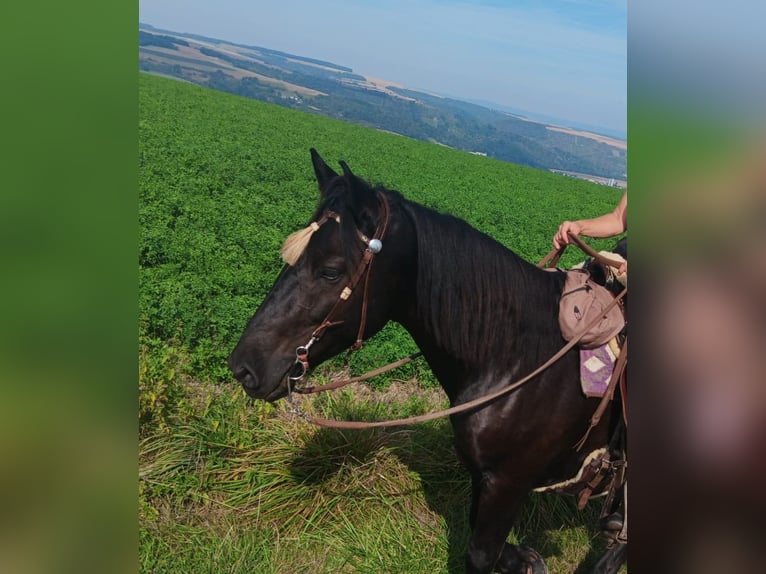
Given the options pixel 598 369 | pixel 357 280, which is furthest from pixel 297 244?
pixel 598 369

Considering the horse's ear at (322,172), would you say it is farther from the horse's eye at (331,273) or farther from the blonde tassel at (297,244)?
the horse's eye at (331,273)

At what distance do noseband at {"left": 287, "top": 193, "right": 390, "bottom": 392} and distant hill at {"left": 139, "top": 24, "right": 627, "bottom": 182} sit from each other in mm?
57830

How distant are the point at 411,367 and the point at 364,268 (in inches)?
163

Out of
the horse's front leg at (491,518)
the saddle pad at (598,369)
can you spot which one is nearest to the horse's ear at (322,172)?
the saddle pad at (598,369)

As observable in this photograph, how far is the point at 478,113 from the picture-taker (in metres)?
103

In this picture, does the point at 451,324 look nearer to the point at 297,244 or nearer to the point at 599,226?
the point at 297,244

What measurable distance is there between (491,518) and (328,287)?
1555mm

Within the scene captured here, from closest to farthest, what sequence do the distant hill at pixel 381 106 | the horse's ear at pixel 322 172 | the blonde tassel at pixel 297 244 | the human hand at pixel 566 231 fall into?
the blonde tassel at pixel 297 244 < the horse's ear at pixel 322 172 < the human hand at pixel 566 231 < the distant hill at pixel 381 106

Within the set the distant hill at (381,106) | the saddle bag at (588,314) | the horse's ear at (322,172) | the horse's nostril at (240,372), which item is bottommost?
→ the distant hill at (381,106)

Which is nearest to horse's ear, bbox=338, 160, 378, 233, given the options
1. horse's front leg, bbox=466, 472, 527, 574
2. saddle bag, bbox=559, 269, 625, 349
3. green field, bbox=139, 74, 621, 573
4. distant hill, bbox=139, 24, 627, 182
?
saddle bag, bbox=559, 269, 625, 349

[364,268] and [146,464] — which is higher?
[364,268]

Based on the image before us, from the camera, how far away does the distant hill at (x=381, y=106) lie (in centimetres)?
7081
